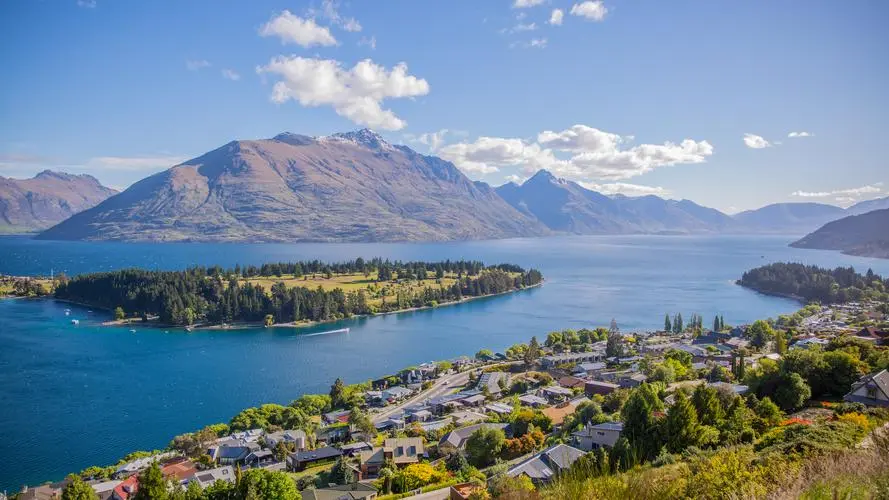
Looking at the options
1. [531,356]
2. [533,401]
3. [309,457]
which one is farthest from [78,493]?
[531,356]

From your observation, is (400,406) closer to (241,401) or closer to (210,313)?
(241,401)

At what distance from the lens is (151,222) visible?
17312 cm

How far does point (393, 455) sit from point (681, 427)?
861 cm

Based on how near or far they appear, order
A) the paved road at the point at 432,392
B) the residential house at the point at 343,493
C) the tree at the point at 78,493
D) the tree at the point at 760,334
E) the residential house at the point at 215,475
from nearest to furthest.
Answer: the tree at the point at 78,493, the residential house at the point at 343,493, the residential house at the point at 215,475, the paved road at the point at 432,392, the tree at the point at 760,334

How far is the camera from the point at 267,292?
5566 centimetres

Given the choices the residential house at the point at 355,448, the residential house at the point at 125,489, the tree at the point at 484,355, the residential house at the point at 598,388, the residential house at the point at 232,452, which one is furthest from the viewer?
the tree at the point at 484,355

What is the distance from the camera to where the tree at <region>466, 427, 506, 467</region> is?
16188 millimetres

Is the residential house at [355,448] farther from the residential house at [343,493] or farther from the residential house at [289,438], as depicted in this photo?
the residential house at [343,493]

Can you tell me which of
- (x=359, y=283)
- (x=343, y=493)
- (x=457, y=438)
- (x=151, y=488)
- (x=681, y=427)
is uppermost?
(x=359, y=283)

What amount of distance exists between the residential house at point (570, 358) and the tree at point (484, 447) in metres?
16.0

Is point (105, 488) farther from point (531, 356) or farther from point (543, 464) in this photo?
point (531, 356)

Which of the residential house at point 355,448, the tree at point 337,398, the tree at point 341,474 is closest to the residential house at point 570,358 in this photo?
the tree at point 337,398

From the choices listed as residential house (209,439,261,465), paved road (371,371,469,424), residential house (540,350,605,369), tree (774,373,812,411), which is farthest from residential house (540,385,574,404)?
residential house (209,439,261,465)

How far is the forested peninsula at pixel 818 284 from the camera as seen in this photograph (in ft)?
182
